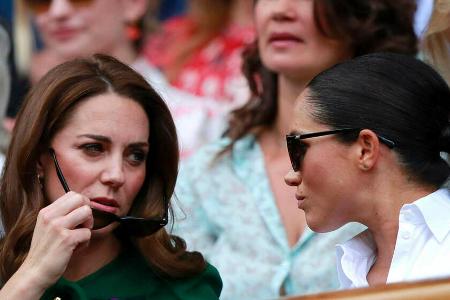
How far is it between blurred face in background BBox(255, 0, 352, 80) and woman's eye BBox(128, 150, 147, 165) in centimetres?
109

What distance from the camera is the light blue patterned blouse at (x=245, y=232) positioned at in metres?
4.25

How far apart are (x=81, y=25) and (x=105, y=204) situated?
2612 millimetres

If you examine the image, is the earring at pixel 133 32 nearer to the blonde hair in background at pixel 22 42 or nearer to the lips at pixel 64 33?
the lips at pixel 64 33

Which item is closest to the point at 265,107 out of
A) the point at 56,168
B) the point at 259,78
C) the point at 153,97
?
the point at 259,78

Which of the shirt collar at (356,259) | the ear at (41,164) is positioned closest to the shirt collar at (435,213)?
the shirt collar at (356,259)

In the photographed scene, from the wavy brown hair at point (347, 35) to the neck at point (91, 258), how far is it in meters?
1.12

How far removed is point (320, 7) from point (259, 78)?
20.0 inches

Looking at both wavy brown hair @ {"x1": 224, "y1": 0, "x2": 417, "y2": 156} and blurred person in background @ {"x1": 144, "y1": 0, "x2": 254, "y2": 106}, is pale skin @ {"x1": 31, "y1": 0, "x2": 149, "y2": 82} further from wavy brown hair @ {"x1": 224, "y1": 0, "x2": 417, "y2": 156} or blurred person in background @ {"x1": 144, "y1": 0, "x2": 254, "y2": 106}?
wavy brown hair @ {"x1": 224, "y1": 0, "x2": 417, "y2": 156}

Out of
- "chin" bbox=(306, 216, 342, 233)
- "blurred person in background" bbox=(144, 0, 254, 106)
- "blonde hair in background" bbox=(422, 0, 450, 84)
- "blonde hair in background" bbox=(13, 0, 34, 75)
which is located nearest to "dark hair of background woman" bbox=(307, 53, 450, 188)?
"chin" bbox=(306, 216, 342, 233)

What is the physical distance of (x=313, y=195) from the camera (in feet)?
10.8

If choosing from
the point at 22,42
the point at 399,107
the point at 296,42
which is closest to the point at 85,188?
the point at 399,107

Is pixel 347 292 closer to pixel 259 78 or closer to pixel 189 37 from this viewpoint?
pixel 259 78

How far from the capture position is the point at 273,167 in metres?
4.60

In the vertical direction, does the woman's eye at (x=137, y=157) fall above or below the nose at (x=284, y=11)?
below
